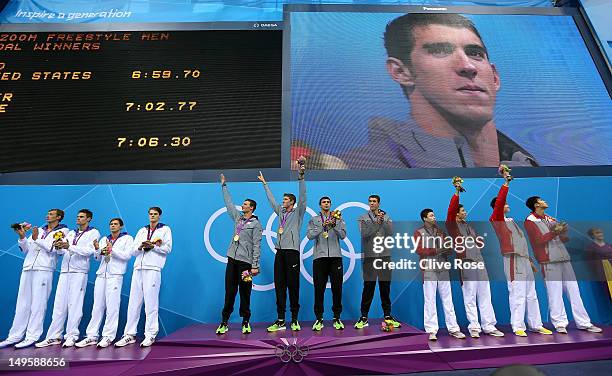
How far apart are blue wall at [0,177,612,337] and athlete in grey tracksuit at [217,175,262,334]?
1016mm

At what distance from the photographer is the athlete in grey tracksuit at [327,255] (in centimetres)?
466

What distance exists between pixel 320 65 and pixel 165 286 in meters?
4.18

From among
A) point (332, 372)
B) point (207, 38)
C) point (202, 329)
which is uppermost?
point (207, 38)

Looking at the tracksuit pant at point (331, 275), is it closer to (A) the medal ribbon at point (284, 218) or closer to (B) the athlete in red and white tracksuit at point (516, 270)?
(A) the medal ribbon at point (284, 218)

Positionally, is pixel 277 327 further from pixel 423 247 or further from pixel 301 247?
pixel 423 247

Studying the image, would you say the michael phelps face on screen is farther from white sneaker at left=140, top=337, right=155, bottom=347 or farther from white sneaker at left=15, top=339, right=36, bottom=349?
white sneaker at left=15, top=339, right=36, bottom=349

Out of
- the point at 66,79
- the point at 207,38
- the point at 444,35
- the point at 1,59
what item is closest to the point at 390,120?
the point at 444,35

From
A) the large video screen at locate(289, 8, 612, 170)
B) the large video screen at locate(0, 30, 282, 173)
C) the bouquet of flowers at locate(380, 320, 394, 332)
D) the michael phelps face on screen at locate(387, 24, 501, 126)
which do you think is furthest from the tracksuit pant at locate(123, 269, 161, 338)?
the michael phelps face on screen at locate(387, 24, 501, 126)

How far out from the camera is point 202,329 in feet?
15.6

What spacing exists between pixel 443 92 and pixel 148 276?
5.12 meters

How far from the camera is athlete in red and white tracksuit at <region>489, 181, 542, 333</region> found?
464 centimetres

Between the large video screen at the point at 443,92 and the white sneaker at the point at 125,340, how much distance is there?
330 cm

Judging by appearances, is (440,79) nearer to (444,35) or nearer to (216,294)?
(444,35)

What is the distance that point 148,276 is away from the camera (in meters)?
4.73
